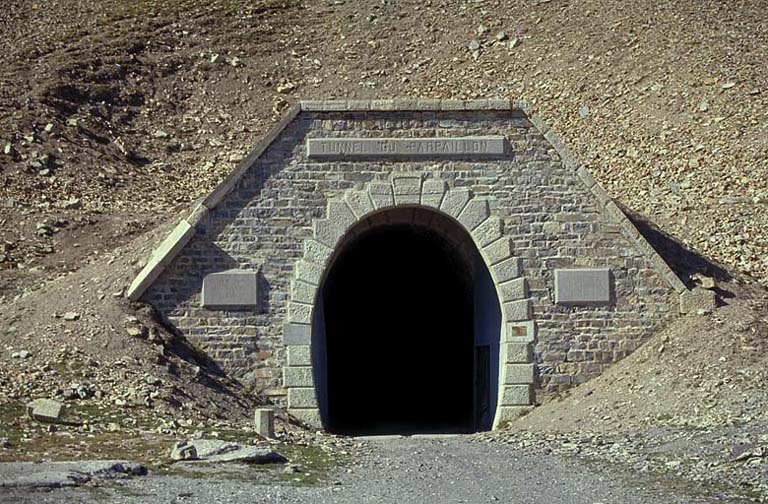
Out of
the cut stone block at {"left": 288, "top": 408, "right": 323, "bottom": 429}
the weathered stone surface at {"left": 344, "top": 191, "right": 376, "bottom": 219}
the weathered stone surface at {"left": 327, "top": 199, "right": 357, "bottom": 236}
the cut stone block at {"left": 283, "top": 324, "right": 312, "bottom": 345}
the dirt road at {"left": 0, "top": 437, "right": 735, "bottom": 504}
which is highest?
the weathered stone surface at {"left": 344, "top": 191, "right": 376, "bottom": 219}

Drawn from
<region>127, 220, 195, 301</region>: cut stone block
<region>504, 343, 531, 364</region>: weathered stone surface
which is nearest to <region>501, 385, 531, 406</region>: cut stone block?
<region>504, 343, 531, 364</region>: weathered stone surface

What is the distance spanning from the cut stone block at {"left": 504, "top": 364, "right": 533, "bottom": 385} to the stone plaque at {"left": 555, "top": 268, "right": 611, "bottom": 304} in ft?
3.38

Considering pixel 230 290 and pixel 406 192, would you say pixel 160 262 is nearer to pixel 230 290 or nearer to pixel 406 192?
pixel 230 290

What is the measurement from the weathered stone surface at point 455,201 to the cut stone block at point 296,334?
2515mm

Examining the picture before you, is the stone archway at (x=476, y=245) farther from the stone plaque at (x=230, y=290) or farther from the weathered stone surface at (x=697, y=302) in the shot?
the weathered stone surface at (x=697, y=302)

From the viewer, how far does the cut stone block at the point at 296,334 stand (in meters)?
19.1

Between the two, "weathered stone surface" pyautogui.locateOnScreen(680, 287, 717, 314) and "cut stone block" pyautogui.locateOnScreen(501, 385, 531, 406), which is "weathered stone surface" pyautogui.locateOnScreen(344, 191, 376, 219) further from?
"weathered stone surface" pyautogui.locateOnScreen(680, 287, 717, 314)

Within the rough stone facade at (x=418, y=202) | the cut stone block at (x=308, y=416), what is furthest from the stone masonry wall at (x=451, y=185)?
the cut stone block at (x=308, y=416)

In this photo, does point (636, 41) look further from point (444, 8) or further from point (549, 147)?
point (549, 147)

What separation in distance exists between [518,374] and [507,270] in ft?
4.74

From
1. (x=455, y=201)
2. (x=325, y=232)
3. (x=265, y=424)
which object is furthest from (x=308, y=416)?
(x=455, y=201)

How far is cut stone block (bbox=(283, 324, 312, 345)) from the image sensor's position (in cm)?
1906

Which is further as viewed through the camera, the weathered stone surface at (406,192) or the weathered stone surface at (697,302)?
the weathered stone surface at (697,302)

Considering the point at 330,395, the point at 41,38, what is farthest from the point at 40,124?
the point at 330,395
